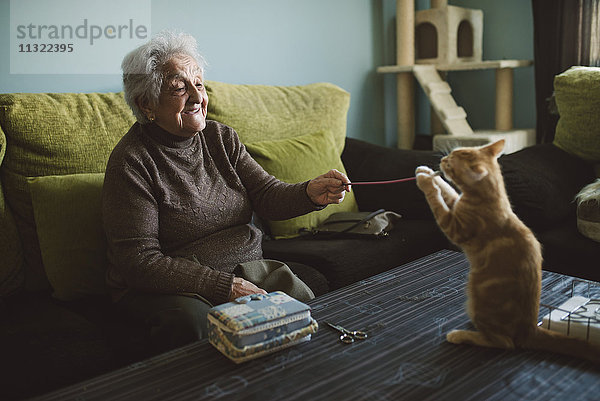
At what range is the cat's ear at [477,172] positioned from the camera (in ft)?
3.24

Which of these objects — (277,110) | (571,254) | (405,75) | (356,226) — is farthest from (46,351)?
(405,75)

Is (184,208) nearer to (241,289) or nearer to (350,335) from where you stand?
(241,289)

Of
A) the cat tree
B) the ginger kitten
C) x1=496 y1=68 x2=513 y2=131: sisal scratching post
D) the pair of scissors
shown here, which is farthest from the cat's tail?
x1=496 y1=68 x2=513 y2=131: sisal scratching post

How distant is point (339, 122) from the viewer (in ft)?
8.48

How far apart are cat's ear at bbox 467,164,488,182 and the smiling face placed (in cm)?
87

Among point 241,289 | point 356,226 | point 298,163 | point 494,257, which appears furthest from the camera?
point 298,163

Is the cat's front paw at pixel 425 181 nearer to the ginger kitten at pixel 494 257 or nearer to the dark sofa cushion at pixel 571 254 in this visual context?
the ginger kitten at pixel 494 257

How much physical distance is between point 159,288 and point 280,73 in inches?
68.8

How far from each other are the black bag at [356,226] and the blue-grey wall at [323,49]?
0.97m

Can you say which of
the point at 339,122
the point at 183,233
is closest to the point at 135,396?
the point at 183,233

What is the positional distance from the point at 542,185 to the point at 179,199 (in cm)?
142

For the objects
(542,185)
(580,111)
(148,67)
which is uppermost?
(148,67)

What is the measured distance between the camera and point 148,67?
1553mm

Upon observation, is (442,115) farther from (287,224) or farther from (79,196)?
(79,196)
